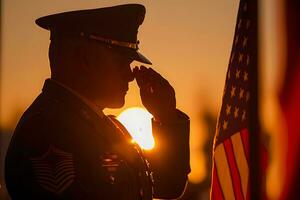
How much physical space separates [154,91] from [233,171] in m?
0.48

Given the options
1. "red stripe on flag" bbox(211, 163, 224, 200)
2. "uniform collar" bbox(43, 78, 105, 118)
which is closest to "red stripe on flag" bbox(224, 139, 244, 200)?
"red stripe on flag" bbox(211, 163, 224, 200)

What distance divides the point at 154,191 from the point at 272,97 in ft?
2.82

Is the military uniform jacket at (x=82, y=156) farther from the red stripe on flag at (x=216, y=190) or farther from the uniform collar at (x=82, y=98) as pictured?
the red stripe on flag at (x=216, y=190)

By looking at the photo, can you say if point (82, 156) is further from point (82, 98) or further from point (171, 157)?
point (171, 157)

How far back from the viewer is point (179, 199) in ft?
9.41

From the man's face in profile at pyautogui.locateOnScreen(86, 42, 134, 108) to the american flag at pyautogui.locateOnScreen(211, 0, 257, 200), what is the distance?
17.3 inches

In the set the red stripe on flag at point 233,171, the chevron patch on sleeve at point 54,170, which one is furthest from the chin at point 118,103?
the red stripe on flag at point 233,171

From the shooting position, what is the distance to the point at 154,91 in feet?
9.02

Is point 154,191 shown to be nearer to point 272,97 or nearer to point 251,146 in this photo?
point 272,97

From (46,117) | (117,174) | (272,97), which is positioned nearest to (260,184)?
(272,97)

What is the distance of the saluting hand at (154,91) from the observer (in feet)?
Answer: 8.98

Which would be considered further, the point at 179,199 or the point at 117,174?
the point at 179,199

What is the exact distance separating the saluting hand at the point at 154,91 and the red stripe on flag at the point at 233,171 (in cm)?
31

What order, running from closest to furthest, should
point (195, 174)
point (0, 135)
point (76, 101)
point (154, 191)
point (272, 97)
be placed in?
point (272, 97) → point (0, 135) → point (76, 101) → point (154, 191) → point (195, 174)
